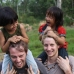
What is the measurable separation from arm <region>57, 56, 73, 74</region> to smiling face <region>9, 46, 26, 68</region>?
0.38 meters

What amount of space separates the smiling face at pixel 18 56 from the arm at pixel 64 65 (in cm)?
38

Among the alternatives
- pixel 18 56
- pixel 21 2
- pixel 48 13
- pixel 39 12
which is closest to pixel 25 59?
pixel 18 56

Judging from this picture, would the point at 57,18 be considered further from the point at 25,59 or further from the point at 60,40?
the point at 25,59

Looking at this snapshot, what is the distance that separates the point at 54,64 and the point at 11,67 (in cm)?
43

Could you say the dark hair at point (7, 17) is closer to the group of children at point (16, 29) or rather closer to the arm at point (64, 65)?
the group of children at point (16, 29)

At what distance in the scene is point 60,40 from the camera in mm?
2574

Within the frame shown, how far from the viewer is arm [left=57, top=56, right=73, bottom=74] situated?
8.17 ft

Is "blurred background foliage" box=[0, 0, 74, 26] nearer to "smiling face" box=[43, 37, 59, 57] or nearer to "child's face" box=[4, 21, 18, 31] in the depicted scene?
"child's face" box=[4, 21, 18, 31]

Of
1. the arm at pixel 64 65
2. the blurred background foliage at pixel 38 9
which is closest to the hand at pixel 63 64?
the arm at pixel 64 65

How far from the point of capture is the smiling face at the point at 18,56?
89.7 inches

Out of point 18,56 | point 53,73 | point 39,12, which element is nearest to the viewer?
point 18,56

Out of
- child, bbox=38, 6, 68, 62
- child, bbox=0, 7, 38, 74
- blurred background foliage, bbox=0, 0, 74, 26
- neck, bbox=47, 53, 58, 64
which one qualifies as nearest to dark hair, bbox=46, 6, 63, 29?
child, bbox=38, 6, 68, 62

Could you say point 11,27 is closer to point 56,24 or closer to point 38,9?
point 56,24

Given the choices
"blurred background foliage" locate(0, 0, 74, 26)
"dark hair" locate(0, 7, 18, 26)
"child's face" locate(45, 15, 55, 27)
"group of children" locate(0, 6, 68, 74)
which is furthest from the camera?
"blurred background foliage" locate(0, 0, 74, 26)
